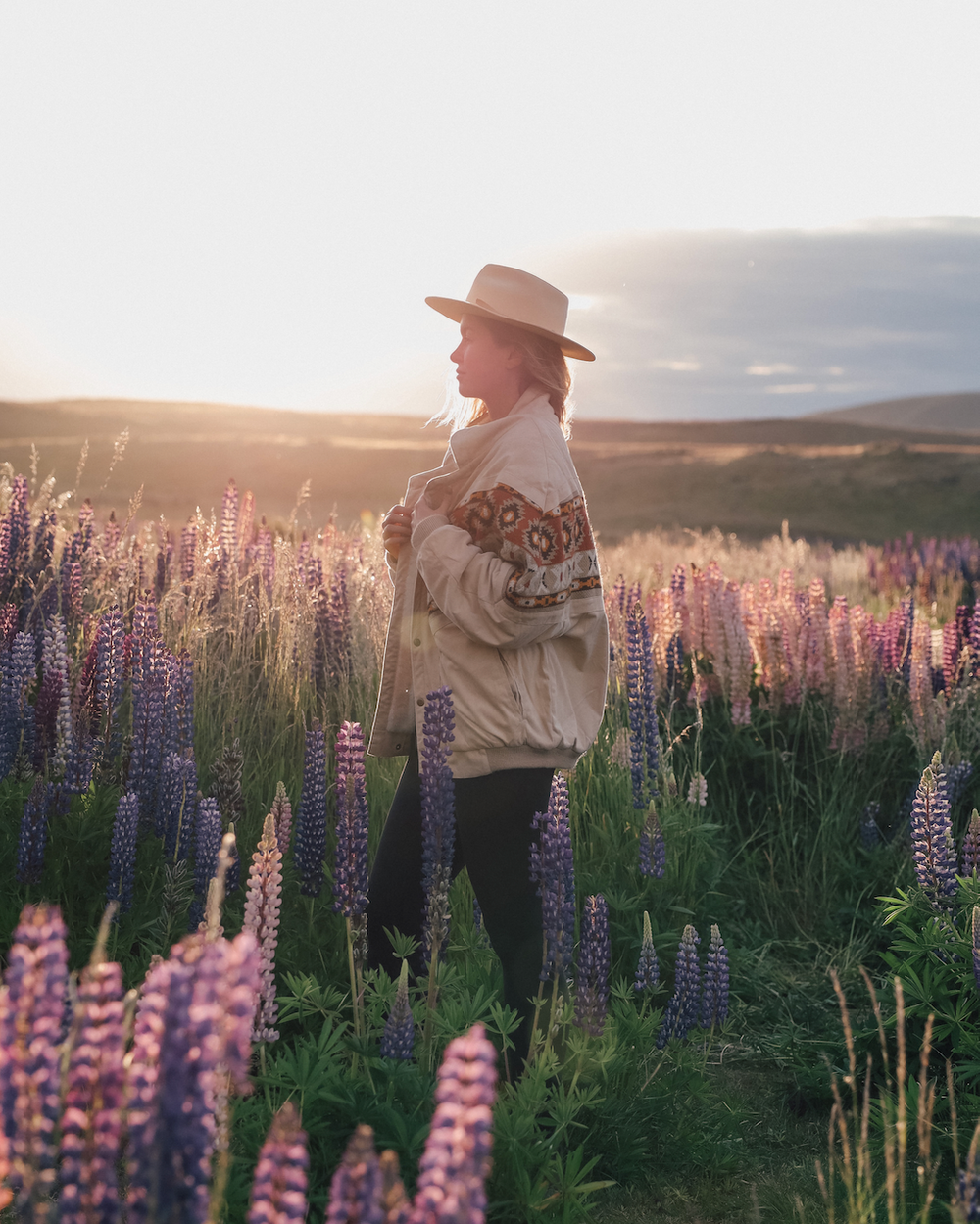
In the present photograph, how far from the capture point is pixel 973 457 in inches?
1987

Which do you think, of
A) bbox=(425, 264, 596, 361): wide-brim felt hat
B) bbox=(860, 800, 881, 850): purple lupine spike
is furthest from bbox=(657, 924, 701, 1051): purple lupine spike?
bbox=(860, 800, 881, 850): purple lupine spike

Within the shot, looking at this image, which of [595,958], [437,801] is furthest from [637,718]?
[437,801]

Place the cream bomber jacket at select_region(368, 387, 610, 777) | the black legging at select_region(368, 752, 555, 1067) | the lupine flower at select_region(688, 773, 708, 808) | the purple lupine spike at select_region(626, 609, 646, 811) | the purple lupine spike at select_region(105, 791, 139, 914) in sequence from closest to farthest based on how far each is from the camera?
the cream bomber jacket at select_region(368, 387, 610, 777)
the black legging at select_region(368, 752, 555, 1067)
the purple lupine spike at select_region(105, 791, 139, 914)
the purple lupine spike at select_region(626, 609, 646, 811)
the lupine flower at select_region(688, 773, 708, 808)

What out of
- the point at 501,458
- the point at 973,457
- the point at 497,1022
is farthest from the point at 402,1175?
the point at 973,457

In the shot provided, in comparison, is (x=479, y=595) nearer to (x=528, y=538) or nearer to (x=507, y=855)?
(x=528, y=538)

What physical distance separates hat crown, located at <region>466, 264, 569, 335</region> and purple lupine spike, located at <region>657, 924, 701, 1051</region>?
2211mm

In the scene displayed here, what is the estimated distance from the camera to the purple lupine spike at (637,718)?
4906 mm

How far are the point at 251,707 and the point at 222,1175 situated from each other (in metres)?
4.59

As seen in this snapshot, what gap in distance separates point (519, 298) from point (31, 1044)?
259 cm

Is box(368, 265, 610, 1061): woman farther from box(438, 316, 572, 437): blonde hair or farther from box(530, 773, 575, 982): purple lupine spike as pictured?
box(530, 773, 575, 982): purple lupine spike

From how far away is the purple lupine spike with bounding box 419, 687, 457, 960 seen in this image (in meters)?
2.74

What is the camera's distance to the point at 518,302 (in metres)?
3.29

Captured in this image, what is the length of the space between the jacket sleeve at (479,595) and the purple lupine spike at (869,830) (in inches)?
136

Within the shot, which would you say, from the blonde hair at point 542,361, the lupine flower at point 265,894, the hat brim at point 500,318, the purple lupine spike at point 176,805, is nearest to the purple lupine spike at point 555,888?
the lupine flower at point 265,894
